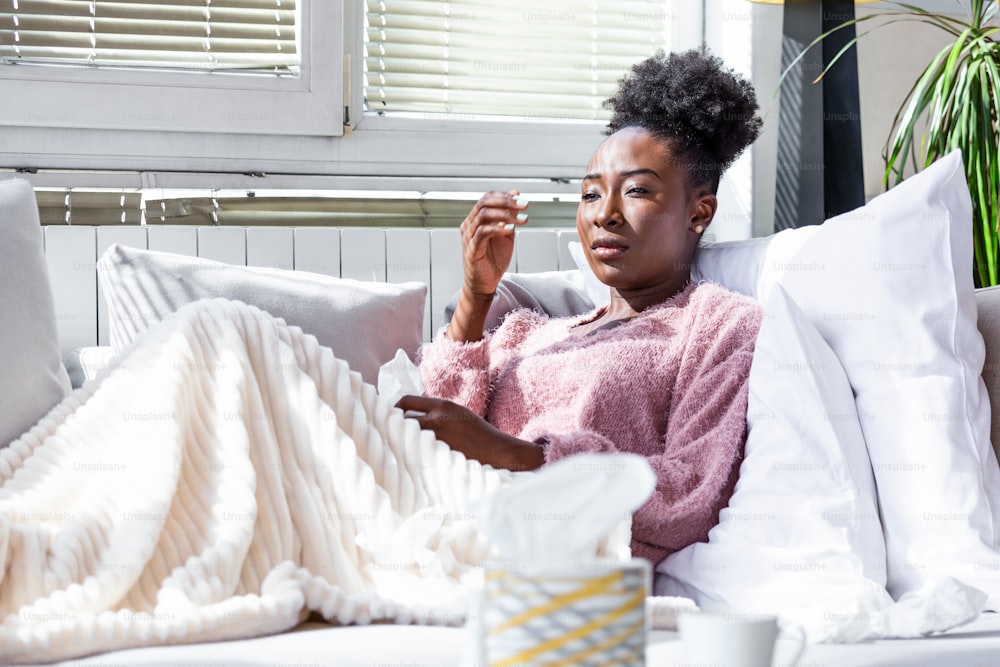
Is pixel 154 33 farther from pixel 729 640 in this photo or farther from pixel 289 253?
pixel 729 640

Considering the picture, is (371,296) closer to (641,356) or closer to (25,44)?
(641,356)

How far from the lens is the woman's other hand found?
1.28 metres

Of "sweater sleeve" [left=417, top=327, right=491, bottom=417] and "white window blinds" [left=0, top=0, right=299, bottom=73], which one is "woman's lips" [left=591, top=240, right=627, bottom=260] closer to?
"sweater sleeve" [left=417, top=327, right=491, bottom=417]

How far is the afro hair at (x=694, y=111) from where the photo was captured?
1.71 m

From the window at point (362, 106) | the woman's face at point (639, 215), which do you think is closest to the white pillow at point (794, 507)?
the woman's face at point (639, 215)

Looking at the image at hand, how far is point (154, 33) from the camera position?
2.21 metres

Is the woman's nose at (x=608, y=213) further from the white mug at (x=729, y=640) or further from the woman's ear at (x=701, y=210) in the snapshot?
the white mug at (x=729, y=640)

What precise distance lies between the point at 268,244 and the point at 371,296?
1.31ft

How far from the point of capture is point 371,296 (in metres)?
1.73

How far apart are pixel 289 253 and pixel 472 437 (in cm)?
89

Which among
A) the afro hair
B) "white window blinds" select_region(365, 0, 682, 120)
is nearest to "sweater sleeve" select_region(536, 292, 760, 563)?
the afro hair

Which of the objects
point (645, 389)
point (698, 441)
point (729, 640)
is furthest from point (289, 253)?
point (729, 640)

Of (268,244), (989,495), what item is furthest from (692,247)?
(268,244)

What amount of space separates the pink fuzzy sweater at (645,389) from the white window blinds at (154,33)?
903 millimetres
